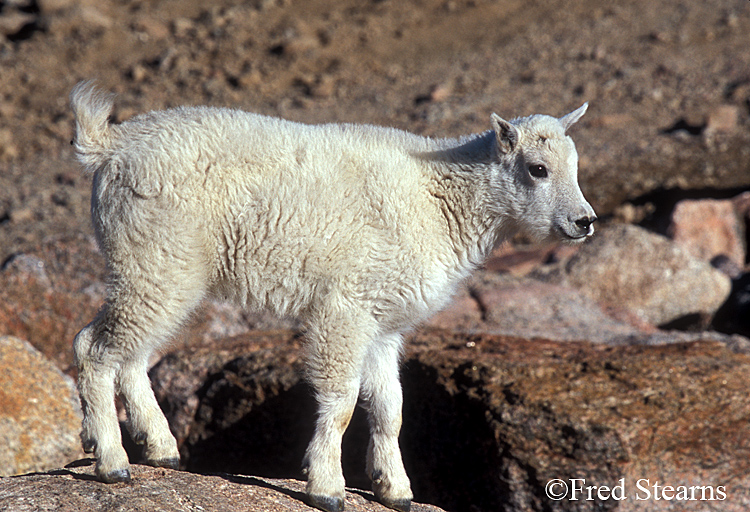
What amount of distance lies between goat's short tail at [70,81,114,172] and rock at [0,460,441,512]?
204 cm

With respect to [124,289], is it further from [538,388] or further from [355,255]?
[538,388]

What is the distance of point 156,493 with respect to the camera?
15.7 feet

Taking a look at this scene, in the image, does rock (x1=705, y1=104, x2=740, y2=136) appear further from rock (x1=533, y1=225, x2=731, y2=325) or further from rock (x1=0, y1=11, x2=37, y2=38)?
rock (x1=0, y1=11, x2=37, y2=38)

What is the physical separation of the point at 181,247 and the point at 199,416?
2776 mm

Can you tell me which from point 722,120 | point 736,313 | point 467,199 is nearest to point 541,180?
point 467,199

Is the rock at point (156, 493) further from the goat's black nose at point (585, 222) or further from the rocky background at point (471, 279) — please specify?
the goat's black nose at point (585, 222)

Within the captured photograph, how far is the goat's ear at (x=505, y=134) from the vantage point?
5.19 m

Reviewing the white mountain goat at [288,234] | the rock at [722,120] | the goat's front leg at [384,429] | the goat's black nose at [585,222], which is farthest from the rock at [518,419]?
the rock at [722,120]

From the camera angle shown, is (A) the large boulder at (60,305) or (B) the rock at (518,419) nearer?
(B) the rock at (518,419)

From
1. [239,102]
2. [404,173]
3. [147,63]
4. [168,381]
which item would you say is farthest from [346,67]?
[404,173]

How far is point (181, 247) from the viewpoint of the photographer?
194 inches

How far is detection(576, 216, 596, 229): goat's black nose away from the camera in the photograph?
203 inches

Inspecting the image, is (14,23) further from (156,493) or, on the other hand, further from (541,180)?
(541,180)

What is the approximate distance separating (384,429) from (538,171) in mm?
2061
